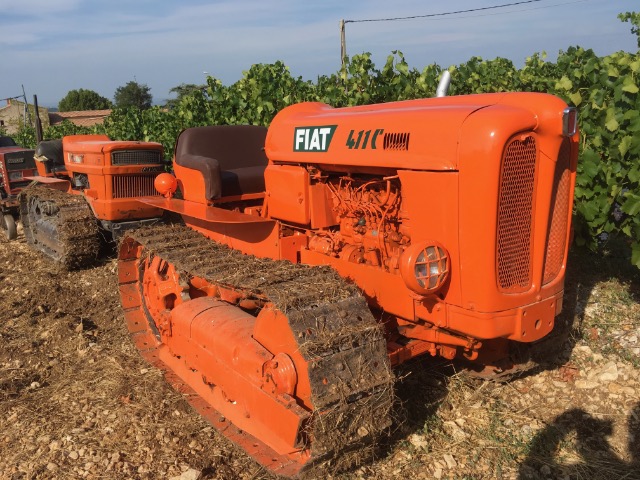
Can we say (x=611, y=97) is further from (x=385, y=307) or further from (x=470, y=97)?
(x=385, y=307)

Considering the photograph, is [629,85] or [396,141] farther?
[629,85]

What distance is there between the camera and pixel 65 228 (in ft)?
25.2

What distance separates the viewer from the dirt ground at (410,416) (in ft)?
11.9

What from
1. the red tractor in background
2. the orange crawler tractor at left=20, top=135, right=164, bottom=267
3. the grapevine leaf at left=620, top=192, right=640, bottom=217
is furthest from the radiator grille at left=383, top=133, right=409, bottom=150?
the red tractor in background

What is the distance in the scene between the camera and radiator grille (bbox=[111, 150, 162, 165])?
25.1 feet

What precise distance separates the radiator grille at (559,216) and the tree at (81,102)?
80.9 metres

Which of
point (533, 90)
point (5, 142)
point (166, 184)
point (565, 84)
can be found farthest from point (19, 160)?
point (565, 84)

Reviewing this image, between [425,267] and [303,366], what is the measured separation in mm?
837

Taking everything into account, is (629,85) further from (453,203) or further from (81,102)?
(81,102)

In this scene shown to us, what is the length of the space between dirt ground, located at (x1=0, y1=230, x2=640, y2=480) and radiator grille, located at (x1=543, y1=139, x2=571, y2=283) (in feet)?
3.61

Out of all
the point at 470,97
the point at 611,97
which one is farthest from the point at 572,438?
the point at 611,97

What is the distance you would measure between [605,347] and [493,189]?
2566mm

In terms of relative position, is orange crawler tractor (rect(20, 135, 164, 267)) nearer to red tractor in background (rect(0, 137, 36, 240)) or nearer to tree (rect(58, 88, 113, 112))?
red tractor in background (rect(0, 137, 36, 240))

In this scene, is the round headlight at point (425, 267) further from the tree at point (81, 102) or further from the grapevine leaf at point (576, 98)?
the tree at point (81, 102)
